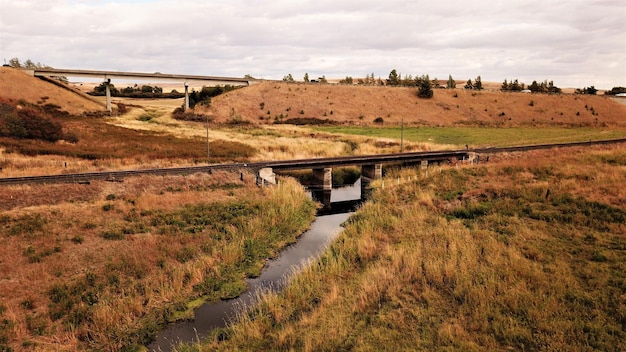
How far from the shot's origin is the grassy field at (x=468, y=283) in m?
13.5

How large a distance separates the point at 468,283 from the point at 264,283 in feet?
35.3

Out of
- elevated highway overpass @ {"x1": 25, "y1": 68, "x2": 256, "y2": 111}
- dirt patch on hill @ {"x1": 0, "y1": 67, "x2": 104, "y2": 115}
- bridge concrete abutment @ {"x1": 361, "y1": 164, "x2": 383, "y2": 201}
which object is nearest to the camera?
bridge concrete abutment @ {"x1": 361, "y1": 164, "x2": 383, "y2": 201}

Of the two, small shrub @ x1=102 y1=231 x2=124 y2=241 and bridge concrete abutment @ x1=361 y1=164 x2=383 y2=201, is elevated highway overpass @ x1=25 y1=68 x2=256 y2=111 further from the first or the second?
small shrub @ x1=102 y1=231 x2=124 y2=241

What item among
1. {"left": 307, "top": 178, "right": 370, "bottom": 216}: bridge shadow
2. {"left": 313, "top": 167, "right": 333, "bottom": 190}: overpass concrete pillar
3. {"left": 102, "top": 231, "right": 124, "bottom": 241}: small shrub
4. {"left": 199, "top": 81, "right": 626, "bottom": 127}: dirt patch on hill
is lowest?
{"left": 307, "top": 178, "right": 370, "bottom": 216}: bridge shadow

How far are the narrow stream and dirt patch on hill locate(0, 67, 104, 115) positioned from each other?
82591mm

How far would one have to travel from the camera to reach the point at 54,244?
23.5 m

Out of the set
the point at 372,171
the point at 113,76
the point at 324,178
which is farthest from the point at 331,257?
the point at 113,76

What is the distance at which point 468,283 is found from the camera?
54.9 feet

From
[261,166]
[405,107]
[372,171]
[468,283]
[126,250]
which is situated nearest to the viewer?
[468,283]

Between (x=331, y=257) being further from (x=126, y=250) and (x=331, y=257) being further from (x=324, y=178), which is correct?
(x=324, y=178)

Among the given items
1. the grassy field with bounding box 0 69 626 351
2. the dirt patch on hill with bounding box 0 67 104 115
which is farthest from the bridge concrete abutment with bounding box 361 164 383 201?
the dirt patch on hill with bounding box 0 67 104 115

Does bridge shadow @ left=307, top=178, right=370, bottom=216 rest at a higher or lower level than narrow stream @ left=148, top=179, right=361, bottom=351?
higher

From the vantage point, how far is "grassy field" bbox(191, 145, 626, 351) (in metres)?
13.5

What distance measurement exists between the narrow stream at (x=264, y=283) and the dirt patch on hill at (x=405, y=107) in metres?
67.3
